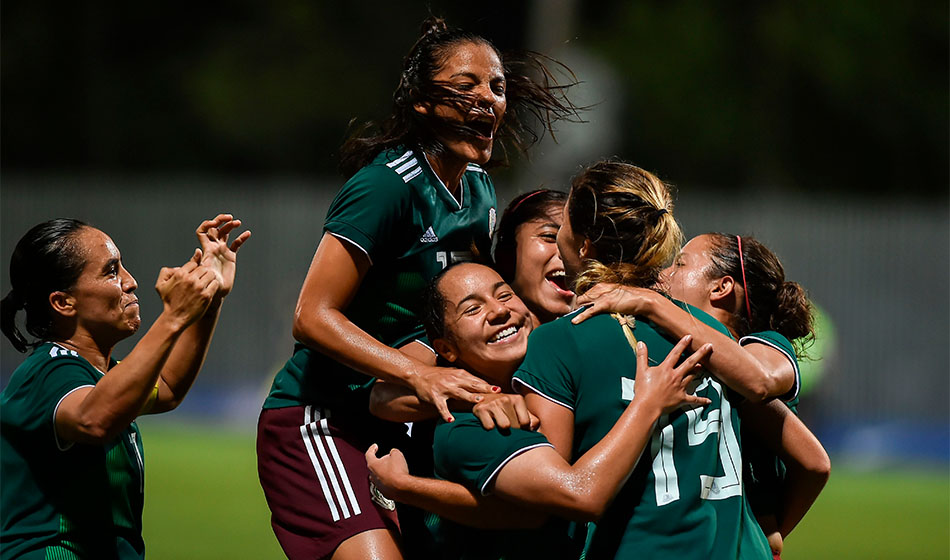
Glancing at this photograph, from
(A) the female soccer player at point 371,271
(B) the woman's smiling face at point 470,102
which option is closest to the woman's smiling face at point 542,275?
(A) the female soccer player at point 371,271

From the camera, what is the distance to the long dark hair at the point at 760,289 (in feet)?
14.0

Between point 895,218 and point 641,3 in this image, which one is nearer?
point 895,218

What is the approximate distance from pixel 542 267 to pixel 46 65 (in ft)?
95.9

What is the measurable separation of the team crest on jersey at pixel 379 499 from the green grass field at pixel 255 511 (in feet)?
17.9

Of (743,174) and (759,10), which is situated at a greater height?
(759,10)

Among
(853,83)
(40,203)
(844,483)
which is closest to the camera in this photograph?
(844,483)

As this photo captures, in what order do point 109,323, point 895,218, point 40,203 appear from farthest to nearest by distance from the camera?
point 40,203 → point 895,218 → point 109,323

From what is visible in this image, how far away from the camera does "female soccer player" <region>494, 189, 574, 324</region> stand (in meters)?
4.87

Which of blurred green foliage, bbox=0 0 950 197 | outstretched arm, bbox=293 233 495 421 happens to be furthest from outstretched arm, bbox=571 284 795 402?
blurred green foliage, bbox=0 0 950 197

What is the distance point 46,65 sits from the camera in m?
31.1

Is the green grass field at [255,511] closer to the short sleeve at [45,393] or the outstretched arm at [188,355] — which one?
the outstretched arm at [188,355]

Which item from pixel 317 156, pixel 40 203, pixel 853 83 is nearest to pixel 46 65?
pixel 317 156

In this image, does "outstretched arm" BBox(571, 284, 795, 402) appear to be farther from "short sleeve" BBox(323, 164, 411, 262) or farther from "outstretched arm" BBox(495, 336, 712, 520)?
"short sleeve" BBox(323, 164, 411, 262)

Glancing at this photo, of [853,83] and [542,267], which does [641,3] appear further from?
[542,267]
